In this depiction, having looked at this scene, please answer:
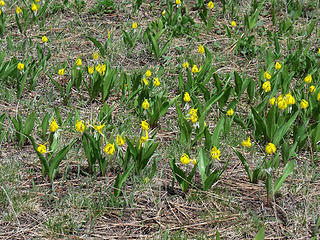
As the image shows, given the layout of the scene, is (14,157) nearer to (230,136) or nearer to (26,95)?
(26,95)

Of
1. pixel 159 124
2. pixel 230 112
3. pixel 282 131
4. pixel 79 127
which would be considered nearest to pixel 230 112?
pixel 230 112

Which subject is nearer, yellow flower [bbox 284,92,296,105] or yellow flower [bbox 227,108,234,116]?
yellow flower [bbox 284,92,296,105]

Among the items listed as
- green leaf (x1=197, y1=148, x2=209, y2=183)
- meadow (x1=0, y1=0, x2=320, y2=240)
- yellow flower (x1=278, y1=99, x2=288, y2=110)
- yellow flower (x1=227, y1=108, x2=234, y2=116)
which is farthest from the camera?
yellow flower (x1=227, y1=108, x2=234, y2=116)

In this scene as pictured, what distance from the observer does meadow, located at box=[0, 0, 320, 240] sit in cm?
264

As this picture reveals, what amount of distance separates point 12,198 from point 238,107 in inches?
72.2

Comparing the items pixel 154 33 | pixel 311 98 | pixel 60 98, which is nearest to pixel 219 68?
pixel 154 33

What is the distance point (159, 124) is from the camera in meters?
3.54

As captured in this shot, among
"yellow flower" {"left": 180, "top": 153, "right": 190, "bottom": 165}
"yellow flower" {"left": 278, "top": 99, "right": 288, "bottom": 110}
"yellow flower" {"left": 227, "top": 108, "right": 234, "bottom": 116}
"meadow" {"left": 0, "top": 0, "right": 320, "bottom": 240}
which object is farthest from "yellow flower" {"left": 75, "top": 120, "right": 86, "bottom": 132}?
"yellow flower" {"left": 278, "top": 99, "right": 288, "bottom": 110}

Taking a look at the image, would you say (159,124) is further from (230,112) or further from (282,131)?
(282,131)

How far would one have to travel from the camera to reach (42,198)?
274 cm

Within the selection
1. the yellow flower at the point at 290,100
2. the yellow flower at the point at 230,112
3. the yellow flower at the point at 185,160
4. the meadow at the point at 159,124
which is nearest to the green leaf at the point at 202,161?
the meadow at the point at 159,124

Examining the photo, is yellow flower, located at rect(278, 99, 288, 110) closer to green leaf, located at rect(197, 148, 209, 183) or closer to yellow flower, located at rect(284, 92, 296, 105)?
yellow flower, located at rect(284, 92, 296, 105)

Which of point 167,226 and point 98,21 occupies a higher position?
point 98,21

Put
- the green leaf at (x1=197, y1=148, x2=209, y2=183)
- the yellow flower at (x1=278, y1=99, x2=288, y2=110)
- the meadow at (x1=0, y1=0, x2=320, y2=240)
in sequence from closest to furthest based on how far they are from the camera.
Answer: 1. the meadow at (x1=0, y1=0, x2=320, y2=240)
2. the green leaf at (x1=197, y1=148, x2=209, y2=183)
3. the yellow flower at (x1=278, y1=99, x2=288, y2=110)
